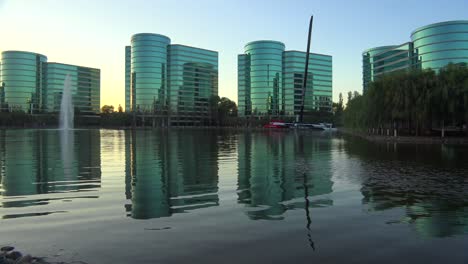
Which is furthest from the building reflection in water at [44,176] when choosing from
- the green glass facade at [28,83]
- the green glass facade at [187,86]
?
the green glass facade at [28,83]

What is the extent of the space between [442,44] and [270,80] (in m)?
88.5

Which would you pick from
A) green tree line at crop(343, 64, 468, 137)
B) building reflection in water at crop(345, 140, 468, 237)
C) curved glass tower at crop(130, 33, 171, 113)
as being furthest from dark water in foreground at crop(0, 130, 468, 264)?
curved glass tower at crop(130, 33, 171, 113)

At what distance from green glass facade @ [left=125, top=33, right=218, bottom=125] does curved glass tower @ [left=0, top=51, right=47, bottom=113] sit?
1605 inches

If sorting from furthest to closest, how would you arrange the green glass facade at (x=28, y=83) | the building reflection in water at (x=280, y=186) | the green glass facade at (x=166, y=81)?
the green glass facade at (x=28, y=83) → the green glass facade at (x=166, y=81) → the building reflection in water at (x=280, y=186)

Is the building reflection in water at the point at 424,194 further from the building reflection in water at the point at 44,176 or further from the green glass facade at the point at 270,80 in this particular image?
the green glass facade at the point at 270,80

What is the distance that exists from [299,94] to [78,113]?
96165mm

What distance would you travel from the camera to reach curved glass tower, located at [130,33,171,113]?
585 feet

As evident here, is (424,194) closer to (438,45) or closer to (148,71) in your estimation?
(438,45)

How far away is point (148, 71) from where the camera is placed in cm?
18062

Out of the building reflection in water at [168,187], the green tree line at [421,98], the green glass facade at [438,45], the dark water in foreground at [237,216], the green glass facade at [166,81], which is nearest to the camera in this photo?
the dark water in foreground at [237,216]

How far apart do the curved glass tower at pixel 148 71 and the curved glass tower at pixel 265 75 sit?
1429 inches

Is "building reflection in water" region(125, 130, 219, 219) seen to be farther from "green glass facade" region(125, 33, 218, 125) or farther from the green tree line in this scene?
"green glass facade" region(125, 33, 218, 125)

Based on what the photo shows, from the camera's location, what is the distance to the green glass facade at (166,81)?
180m

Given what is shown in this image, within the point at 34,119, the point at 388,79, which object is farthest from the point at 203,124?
the point at 388,79
